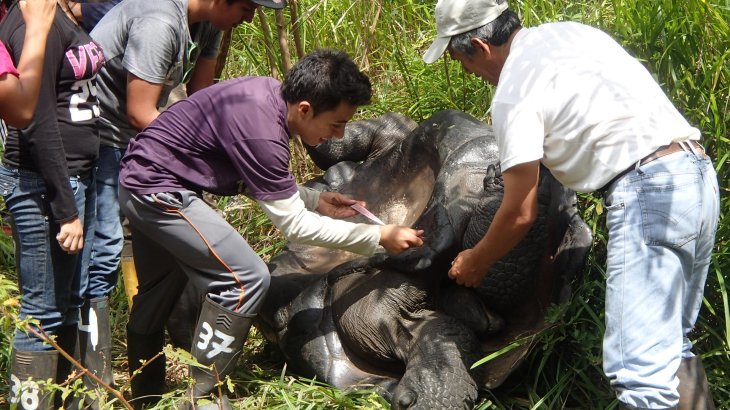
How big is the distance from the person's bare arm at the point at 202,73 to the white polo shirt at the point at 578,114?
6.08ft

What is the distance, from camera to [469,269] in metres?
3.59

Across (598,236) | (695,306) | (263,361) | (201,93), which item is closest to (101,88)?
(201,93)

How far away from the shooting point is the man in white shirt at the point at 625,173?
2953 millimetres

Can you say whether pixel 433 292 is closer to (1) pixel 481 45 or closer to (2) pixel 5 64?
(1) pixel 481 45

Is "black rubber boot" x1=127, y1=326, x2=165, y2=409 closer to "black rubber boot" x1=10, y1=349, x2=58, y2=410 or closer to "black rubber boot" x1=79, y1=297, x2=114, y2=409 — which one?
"black rubber boot" x1=79, y1=297, x2=114, y2=409

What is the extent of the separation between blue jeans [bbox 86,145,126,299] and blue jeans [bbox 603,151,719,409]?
6.99 feet

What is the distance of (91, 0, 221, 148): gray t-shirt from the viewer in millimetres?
3783

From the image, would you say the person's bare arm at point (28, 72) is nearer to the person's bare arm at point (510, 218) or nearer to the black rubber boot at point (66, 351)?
the black rubber boot at point (66, 351)

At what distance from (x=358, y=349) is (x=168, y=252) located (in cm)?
104

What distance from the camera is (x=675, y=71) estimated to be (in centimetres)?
433

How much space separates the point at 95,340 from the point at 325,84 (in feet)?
5.22

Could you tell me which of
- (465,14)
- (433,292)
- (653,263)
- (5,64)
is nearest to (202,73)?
(5,64)

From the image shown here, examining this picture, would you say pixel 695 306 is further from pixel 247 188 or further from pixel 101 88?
pixel 101 88

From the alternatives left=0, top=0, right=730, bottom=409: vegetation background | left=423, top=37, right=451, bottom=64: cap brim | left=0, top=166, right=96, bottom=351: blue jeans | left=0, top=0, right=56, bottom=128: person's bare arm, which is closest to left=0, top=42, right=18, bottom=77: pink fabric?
left=0, top=0, right=56, bottom=128: person's bare arm
